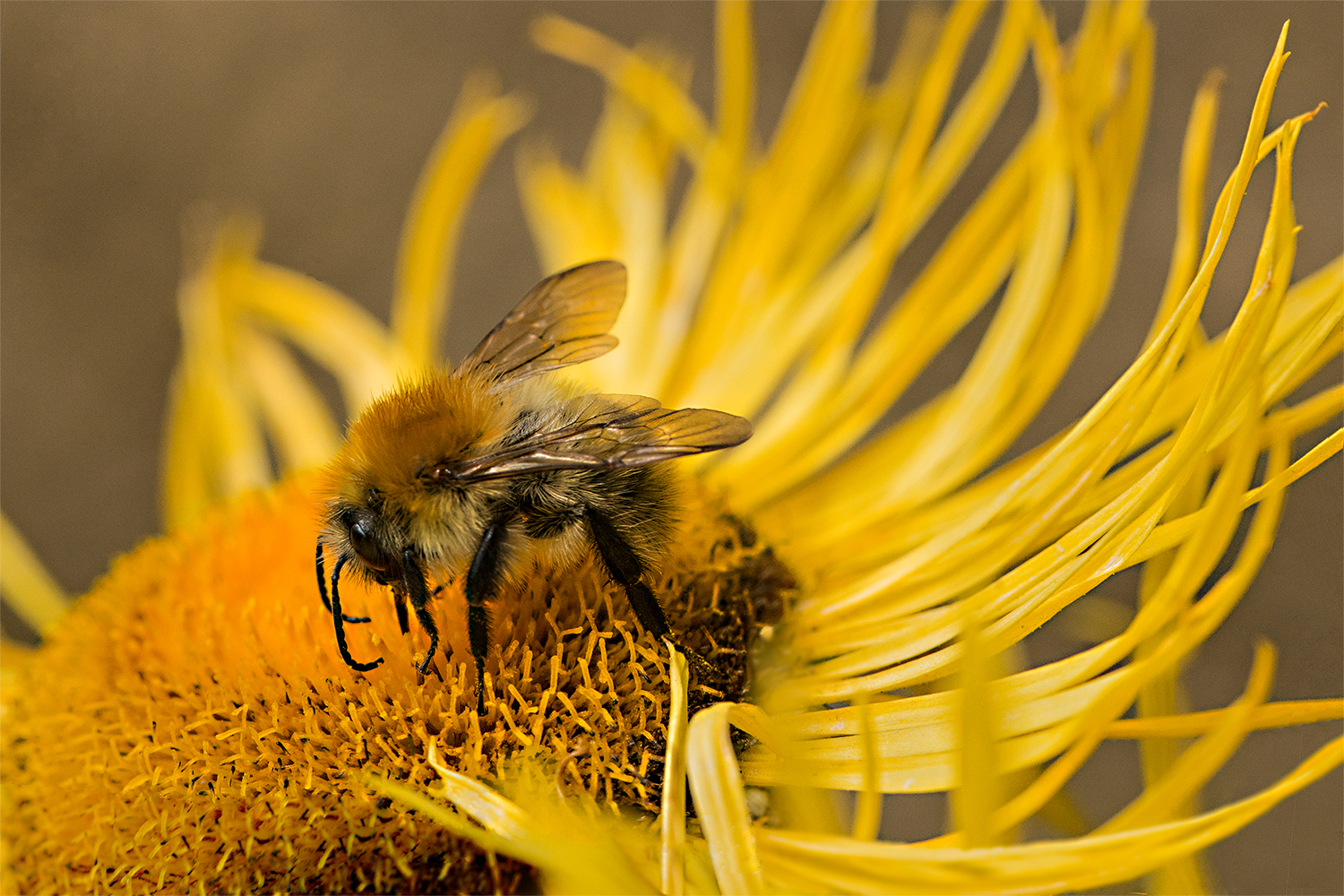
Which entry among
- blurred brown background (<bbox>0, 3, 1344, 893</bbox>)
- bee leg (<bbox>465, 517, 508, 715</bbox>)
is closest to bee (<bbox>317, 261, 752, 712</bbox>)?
bee leg (<bbox>465, 517, 508, 715</bbox>)

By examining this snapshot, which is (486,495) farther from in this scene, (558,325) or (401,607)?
(558,325)

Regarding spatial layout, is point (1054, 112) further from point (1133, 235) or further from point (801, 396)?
point (1133, 235)

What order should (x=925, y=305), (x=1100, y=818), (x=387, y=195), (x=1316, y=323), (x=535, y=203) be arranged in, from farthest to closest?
(x=387, y=195), (x=535, y=203), (x=1100, y=818), (x=925, y=305), (x=1316, y=323)

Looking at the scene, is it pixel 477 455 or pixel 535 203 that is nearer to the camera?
pixel 477 455

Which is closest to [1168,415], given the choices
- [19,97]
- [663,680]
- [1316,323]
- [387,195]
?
[1316,323]

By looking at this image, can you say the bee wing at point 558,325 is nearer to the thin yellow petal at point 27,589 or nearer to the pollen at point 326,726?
the pollen at point 326,726

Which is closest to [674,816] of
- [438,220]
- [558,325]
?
[558,325]

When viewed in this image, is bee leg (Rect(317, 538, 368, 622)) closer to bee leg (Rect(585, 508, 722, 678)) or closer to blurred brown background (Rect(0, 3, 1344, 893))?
bee leg (Rect(585, 508, 722, 678))

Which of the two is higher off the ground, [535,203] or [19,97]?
[19,97]
